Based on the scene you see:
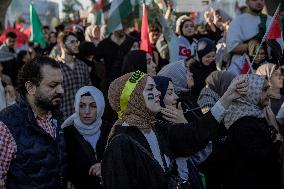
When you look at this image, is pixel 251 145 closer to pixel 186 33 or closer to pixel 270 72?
pixel 270 72

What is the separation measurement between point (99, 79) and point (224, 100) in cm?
569

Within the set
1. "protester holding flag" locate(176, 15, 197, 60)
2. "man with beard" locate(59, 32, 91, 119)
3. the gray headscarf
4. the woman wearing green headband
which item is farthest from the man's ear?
"protester holding flag" locate(176, 15, 197, 60)

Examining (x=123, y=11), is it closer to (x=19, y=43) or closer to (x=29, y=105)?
(x=29, y=105)

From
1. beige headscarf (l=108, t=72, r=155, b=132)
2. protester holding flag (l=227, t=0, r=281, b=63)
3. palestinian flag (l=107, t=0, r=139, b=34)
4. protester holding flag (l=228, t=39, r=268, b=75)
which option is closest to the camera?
beige headscarf (l=108, t=72, r=155, b=132)

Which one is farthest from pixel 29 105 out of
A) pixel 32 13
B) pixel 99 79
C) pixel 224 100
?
pixel 32 13

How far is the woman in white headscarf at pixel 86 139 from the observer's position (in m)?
5.17

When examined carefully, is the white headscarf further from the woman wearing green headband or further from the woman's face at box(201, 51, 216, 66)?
the woman's face at box(201, 51, 216, 66)

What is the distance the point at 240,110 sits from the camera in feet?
17.2

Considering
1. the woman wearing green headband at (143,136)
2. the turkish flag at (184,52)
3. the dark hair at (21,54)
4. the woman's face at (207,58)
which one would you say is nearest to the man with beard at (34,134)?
the woman wearing green headband at (143,136)

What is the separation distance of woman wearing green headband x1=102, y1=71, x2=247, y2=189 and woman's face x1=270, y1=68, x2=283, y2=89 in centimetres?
276

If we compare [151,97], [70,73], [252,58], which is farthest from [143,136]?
[70,73]

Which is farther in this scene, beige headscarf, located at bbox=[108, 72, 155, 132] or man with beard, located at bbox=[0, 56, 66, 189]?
man with beard, located at bbox=[0, 56, 66, 189]

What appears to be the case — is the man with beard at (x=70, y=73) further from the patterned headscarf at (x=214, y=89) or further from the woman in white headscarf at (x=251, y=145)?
the woman in white headscarf at (x=251, y=145)

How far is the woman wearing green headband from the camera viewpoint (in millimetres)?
3586
